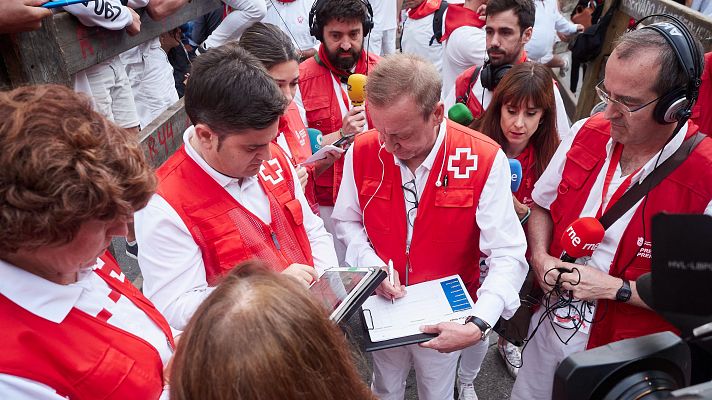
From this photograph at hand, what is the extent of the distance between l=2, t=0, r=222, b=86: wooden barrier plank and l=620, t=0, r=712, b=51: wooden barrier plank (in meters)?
3.87

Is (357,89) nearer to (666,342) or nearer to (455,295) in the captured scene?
(455,295)

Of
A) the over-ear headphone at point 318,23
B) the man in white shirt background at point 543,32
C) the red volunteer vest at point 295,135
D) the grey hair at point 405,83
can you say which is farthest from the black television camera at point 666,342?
the man in white shirt background at point 543,32

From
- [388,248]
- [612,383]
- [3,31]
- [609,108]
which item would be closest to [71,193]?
[612,383]

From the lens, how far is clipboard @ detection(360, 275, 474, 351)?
222 centimetres

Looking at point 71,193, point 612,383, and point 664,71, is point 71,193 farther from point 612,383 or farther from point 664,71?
point 664,71

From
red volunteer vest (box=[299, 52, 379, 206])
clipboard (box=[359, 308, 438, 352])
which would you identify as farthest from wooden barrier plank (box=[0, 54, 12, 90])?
clipboard (box=[359, 308, 438, 352])

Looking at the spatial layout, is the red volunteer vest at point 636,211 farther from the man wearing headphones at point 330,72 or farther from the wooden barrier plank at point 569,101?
the wooden barrier plank at point 569,101

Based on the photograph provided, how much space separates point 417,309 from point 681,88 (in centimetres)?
144

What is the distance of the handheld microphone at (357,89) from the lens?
3301mm

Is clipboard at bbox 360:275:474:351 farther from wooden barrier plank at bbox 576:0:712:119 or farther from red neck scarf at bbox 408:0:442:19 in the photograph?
red neck scarf at bbox 408:0:442:19

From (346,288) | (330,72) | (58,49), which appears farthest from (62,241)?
(330,72)

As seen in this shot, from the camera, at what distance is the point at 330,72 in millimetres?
3707

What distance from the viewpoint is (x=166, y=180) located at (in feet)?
6.44

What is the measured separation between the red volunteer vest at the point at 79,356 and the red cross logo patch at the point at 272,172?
888 millimetres
